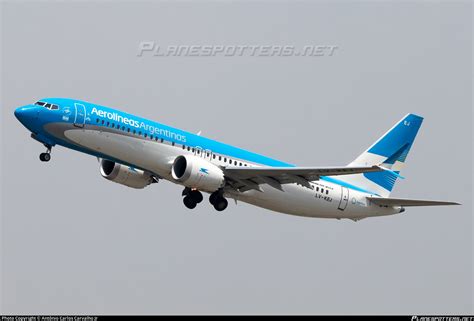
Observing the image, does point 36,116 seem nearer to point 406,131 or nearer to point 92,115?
point 92,115

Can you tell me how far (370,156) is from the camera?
179 ft

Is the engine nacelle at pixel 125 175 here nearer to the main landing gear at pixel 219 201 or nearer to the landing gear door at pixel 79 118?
the main landing gear at pixel 219 201

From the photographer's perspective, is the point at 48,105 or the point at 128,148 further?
the point at 128,148

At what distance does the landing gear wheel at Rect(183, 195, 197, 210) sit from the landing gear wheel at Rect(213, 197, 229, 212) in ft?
5.03

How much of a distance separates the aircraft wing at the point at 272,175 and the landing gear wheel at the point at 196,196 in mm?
1993

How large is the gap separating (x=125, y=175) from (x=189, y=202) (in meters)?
3.71

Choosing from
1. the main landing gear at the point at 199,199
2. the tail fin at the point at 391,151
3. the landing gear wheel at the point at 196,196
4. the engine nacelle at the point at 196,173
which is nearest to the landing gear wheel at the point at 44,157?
the engine nacelle at the point at 196,173

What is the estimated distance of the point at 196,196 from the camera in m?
48.5

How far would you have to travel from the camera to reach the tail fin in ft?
178

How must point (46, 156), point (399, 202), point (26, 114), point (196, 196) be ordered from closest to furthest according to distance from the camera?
point (26, 114)
point (46, 156)
point (196, 196)
point (399, 202)

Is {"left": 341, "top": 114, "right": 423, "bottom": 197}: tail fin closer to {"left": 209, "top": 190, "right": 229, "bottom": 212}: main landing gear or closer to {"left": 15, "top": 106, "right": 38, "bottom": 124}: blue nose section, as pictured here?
{"left": 209, "top": 190, "right": 229, "bottom": 212}: main landing gear

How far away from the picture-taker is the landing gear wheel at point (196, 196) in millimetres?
48531

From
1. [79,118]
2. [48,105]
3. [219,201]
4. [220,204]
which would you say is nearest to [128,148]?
[79,118]

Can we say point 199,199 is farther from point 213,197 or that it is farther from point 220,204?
point 220,204
